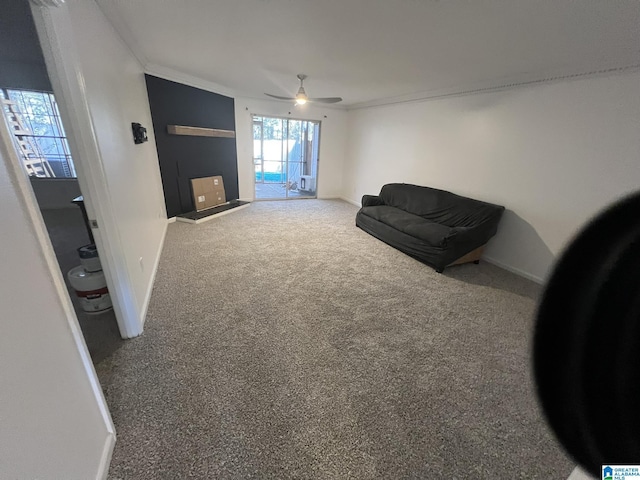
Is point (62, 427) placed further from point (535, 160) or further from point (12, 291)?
point (535, 160)

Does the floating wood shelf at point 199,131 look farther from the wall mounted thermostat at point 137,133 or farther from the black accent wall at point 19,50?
the black accent wall at point 19,50

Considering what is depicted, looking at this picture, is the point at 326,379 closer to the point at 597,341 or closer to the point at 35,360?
the point at 35,360

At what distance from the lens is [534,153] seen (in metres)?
3.04

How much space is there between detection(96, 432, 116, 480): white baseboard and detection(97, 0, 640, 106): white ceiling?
267 cm

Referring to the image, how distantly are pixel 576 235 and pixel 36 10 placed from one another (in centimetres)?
217

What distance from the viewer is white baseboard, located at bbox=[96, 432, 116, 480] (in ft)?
3.83

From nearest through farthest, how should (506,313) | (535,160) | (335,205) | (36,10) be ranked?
(36,10) < (506,313) < (535,160) < (335,205)

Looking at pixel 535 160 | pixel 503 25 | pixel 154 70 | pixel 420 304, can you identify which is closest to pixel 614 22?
pixel 503 25

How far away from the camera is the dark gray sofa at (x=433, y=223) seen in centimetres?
314

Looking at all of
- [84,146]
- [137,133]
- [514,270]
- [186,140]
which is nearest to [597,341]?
[84,146]

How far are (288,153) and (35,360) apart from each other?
640 cm

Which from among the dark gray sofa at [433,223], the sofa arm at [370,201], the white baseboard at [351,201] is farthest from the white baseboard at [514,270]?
the white baseboard at [351,201]

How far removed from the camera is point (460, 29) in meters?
2.00

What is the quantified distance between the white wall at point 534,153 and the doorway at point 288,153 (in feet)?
9.31
